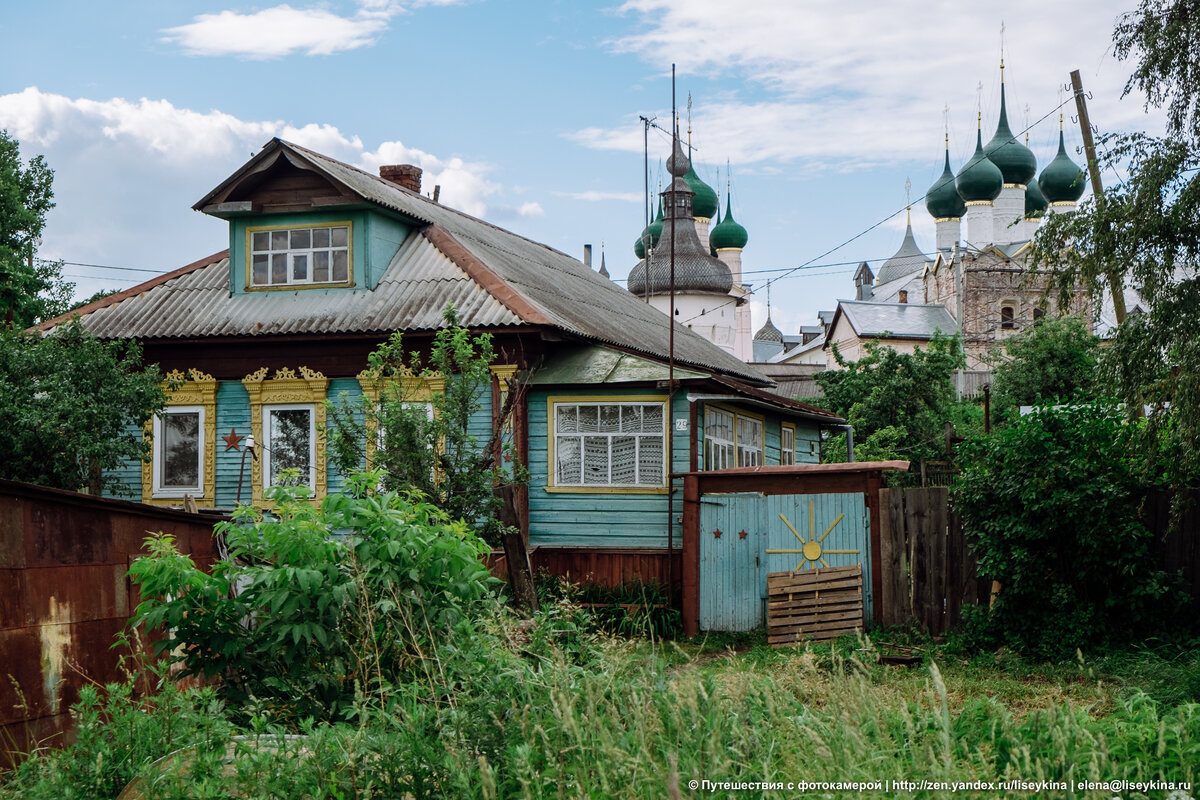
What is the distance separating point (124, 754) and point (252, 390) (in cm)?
1243

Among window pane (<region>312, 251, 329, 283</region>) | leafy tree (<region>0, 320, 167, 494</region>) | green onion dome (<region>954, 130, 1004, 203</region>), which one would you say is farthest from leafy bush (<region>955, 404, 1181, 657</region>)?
green onion dome (<region>954, 130, 1004, 203</region>)

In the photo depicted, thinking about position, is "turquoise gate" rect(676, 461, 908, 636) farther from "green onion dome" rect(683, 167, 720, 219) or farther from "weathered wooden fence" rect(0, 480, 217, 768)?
"green onion dome" rect(683, 167, 720, 219)

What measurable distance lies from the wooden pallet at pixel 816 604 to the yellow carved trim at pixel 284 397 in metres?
7.26

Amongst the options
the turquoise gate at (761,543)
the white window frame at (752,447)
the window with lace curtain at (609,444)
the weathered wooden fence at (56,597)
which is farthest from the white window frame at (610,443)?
the weathered wooden fence at (56,597)

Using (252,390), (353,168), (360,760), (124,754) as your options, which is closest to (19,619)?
(124,754)

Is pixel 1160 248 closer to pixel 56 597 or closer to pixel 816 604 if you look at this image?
pixel 816 604

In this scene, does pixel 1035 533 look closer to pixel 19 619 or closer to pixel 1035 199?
pixel 19 619

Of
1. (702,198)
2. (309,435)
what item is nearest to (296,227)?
(309,435)

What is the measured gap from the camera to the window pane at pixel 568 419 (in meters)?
16.0

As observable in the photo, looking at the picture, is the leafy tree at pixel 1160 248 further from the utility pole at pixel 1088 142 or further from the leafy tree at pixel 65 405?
the leafy tree at pixel 65 405

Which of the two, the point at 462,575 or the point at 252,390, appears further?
the point at 252,390

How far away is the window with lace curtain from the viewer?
15664 millimetres

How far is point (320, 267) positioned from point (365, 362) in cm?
210

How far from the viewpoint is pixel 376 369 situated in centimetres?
1162
